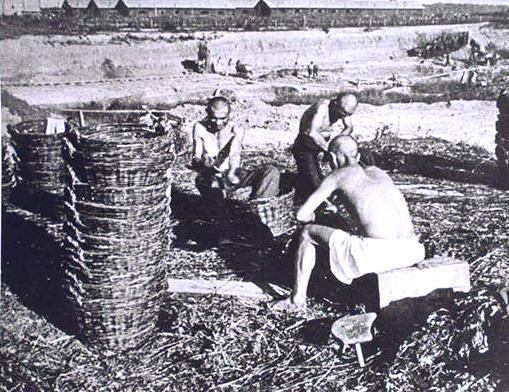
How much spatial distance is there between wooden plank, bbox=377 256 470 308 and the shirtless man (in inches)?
81.2

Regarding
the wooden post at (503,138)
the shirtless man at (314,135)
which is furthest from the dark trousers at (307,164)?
the wooden post at (503,138)

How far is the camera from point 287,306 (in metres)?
3.91

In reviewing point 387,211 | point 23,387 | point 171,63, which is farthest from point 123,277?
point 171,63

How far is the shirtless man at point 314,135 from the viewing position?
5641 mm

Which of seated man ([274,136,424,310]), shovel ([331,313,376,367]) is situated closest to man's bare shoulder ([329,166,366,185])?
seated man ([274,136,424,310])

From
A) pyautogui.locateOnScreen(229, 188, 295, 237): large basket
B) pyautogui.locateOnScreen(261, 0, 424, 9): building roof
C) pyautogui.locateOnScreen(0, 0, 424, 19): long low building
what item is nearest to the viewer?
pyautogui.locateOnScreen(229, 188, 295, 237): large basket

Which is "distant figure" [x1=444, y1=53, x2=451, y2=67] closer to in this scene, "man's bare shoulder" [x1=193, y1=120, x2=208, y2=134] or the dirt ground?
the dirt ground

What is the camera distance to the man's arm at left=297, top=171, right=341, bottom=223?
3645mm

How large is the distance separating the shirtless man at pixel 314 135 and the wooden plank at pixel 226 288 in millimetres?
1799

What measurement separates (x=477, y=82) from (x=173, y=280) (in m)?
11.9

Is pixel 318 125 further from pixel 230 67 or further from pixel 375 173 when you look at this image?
pixel 230 67

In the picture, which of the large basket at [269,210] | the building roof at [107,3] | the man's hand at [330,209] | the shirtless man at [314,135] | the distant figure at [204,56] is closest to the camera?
the man's hand at [330,209]

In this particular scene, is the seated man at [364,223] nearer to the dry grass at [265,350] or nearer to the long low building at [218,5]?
the dry grass at [265,350]

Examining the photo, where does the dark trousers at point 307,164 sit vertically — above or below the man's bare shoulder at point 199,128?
below
